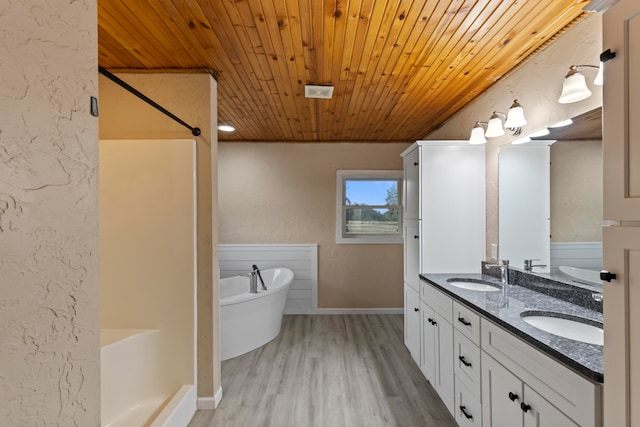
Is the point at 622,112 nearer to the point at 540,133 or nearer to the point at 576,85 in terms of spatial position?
the point at 576,85

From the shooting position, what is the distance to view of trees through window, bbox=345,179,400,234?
442 centimetres

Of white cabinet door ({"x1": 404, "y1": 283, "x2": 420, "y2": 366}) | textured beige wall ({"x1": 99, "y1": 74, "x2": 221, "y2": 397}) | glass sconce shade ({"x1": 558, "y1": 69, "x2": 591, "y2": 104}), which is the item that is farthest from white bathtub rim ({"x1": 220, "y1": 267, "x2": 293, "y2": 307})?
glass sconce shade ({"x1": 558, "y1": 69, "x2": 591, "y2": 104})

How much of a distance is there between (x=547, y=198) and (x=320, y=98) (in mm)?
1914

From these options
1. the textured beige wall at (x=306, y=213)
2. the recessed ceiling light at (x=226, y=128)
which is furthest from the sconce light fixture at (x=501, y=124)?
the recessed ceiling light at (x=226, y=128)

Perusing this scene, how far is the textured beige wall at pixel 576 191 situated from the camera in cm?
158

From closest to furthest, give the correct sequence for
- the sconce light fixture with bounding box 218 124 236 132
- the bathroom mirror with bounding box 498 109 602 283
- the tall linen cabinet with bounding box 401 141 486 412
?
the bathroom mirror with bounding box 498 109 602 283
the tall linen cabinet with bounding box 401 141 486 412
the sconce light fixture with bounding box 218 124 236 132

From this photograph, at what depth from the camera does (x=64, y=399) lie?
736mm

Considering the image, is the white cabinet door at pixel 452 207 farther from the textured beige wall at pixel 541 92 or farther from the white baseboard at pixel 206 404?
the white baseboard at pixel 206 404

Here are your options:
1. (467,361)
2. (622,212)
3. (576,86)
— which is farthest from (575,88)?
(467,361)

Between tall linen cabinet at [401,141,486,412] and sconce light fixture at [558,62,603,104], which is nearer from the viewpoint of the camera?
sconce light fixture at [558,62,603,104]

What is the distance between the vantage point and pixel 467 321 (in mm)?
1794

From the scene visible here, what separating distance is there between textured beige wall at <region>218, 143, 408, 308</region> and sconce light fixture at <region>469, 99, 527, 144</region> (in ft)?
6.35

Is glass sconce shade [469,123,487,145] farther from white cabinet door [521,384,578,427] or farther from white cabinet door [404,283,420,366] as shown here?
white cabinet door [521,384,578,427]

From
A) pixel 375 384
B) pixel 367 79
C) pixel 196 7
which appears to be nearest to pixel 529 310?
pixel 375 384
